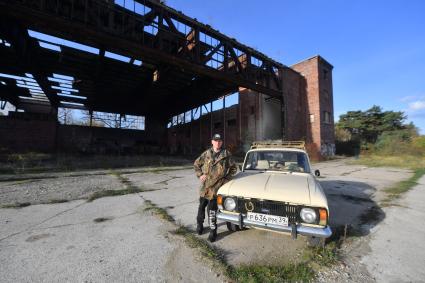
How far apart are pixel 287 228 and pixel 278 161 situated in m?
1.92

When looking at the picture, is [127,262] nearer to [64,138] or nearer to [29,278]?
[29,278]

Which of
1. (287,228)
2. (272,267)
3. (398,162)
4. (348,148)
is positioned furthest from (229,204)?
(348,148)

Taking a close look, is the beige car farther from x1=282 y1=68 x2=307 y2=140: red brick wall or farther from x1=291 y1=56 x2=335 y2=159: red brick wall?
x1=291 y1=56 x2=335 y2=159: red brick wall

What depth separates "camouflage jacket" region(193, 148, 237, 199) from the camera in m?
3.88

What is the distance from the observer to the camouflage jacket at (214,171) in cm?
388

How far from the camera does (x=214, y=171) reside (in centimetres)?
391

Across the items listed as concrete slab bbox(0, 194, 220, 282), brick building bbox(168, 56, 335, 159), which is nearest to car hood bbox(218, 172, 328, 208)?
concrete slab bbox(0, 194, 220, 282)

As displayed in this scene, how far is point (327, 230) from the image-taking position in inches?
117

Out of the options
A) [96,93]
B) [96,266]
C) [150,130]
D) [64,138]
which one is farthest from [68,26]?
[150,130]

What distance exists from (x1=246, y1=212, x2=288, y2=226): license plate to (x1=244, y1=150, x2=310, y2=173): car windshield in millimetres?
1552

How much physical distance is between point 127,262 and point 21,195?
5.53 meters

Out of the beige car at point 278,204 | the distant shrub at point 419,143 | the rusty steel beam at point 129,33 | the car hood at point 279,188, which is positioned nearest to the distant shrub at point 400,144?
the distant shrub at point 419,143

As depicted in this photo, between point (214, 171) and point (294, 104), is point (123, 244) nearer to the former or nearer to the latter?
point (214, 171)

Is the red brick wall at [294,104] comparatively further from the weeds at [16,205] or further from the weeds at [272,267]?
the weeds at [16,205]
